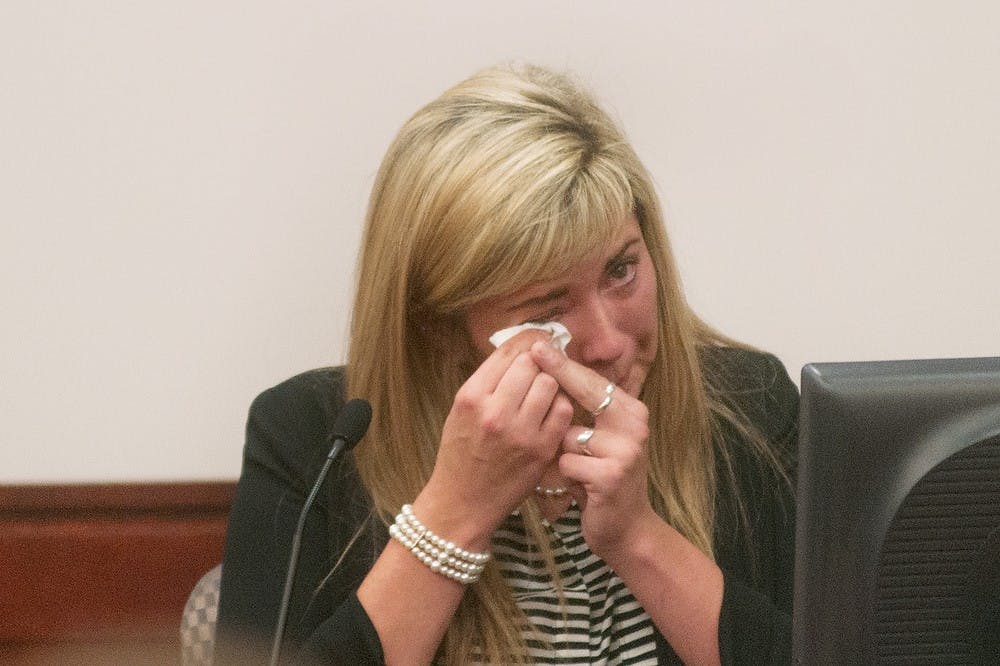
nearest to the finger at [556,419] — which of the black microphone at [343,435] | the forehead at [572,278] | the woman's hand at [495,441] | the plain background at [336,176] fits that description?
the woman's hand at [495,441]

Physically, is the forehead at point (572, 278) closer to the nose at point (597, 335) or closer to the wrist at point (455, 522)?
the nose at point (597, 335)

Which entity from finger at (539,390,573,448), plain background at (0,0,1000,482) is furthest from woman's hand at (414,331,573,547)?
plain background at (0,0,1000,482)

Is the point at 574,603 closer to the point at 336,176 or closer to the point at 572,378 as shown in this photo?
the point at 572,378

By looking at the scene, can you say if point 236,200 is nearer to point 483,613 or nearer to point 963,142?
point 483,613

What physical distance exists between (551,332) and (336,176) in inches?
20.2

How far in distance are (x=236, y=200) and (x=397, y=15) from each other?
1.08ft

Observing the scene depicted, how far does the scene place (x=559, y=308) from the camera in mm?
1141

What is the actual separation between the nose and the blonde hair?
6 cm

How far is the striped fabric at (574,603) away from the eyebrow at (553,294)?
0.88 ft

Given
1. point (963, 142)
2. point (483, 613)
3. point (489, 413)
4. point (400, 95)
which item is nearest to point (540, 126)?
point (489, 413)

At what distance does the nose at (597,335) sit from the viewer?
1.13 metres

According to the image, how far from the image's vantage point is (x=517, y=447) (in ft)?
3.62

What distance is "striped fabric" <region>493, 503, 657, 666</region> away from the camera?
119cm

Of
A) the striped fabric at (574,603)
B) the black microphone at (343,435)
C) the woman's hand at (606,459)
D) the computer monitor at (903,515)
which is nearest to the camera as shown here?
the computer monitor at (903,515)
